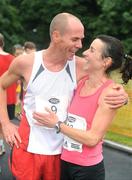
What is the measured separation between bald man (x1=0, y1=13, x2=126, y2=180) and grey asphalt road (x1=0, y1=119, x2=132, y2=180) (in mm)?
2447

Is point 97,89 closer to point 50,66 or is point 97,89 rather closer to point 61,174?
point 50,66

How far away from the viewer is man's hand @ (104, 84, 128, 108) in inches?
123

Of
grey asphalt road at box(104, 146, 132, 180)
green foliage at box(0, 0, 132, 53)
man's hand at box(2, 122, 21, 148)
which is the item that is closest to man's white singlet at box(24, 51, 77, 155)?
man's hand at box(2, 122, 21, 148)

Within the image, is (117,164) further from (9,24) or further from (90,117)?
(9,24)

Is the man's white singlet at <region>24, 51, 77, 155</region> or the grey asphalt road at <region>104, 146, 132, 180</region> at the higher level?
the man's white singlet at <region>24, 51, 77, 155</region>

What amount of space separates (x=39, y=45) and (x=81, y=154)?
3548 cm

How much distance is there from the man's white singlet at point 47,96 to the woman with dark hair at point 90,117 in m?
0.09

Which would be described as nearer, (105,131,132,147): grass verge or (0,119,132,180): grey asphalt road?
(0,119,132,180): grey asphalt road

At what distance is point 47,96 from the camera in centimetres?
344

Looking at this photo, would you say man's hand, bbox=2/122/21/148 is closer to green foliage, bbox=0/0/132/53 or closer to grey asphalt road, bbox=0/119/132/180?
grey asphalt road, bbox=0/119/132/180

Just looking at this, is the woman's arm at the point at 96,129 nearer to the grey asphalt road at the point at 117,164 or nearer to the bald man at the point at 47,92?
the bald man at the point at 47,92

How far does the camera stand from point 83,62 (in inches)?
138

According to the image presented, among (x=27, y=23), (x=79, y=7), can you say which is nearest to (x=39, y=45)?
(x=27, y=23)

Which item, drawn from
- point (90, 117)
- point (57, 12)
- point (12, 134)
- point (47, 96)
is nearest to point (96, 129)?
point (90, 117)
